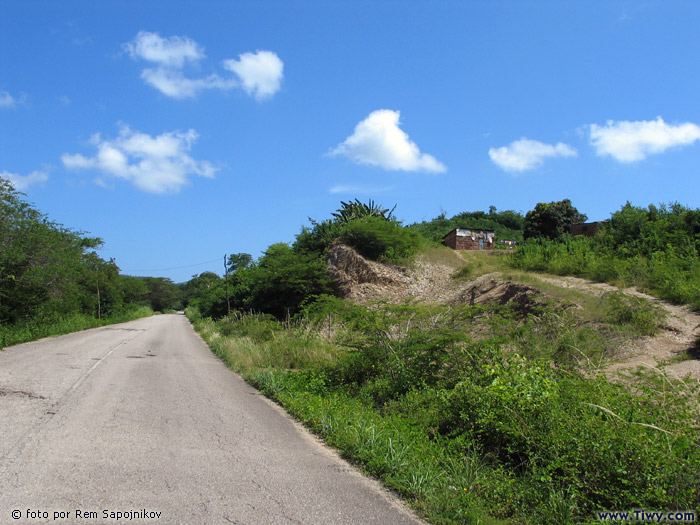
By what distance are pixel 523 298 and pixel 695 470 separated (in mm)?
12469

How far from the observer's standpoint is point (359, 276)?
85.5 ft

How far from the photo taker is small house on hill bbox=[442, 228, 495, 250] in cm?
3547

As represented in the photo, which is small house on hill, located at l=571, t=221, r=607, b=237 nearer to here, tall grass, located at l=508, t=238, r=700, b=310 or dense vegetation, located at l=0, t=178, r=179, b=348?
tall grass, located at l=508, t=238, r=700, b=310

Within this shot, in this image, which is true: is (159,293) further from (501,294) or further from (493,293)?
(501,294)

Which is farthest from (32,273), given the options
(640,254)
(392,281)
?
(640,254)

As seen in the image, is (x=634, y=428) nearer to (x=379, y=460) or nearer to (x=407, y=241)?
(x=379, y=460)

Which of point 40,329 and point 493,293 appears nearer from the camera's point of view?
point 493,293

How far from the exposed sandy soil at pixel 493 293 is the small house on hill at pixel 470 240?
853 centimetres

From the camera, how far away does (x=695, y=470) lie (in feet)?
12.9

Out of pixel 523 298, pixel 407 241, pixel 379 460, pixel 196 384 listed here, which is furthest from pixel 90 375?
pixel 407 241

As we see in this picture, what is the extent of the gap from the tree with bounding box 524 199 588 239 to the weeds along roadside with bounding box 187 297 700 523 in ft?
135

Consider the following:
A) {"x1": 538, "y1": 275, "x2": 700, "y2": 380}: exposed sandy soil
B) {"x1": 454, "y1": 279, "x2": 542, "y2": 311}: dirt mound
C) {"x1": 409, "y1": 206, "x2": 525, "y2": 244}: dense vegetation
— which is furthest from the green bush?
{"x1": 409, "y1": 206, "x2": 525, "y2": 244}: dense vegetation

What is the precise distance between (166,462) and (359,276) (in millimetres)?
20898

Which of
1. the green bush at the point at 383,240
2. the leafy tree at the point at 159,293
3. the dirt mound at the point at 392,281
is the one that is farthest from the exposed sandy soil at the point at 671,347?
the leafy tree at the point at 159,293
